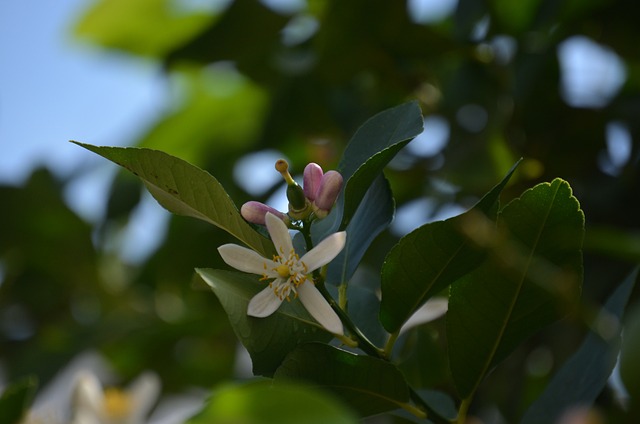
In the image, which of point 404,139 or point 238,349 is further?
point 238,349

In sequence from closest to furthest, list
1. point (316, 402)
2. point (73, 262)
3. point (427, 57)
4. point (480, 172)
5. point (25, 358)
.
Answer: point (316, 402), point (480, 172), point (427, 57), point (25, 358), point (73, 262)

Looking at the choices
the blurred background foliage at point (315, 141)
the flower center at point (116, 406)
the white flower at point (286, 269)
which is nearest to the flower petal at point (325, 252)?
the white flower at point (286, 269)

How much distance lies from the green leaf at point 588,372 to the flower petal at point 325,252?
17 cm

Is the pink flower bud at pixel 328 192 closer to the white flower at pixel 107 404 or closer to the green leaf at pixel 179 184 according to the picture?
the green leaf at pixel 179 184

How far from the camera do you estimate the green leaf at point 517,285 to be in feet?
1.72

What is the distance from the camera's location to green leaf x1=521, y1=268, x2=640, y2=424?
0.52m

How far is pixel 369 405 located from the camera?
530 mm

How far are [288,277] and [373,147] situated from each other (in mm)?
118

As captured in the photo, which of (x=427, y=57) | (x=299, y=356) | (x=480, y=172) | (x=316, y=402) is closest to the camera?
(x=316, y=402)

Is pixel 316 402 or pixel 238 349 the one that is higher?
pixel 316 402

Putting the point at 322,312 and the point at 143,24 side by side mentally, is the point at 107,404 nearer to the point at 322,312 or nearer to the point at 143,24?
the point at 322,312

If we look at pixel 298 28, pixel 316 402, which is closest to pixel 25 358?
pixel 298 28

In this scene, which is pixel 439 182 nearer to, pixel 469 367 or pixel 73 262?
pixel 469 367

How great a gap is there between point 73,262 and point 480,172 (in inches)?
37.3
